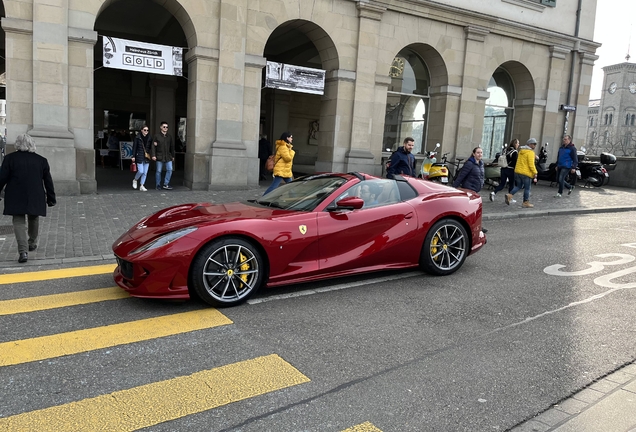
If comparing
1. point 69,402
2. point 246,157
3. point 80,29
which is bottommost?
point 69,402

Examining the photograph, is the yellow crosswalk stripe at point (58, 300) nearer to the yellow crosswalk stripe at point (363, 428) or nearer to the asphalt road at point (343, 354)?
the asphalt road at point (343, 354)

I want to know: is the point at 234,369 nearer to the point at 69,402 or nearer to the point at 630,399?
the point at 69,402

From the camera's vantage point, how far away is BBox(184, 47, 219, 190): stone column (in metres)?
13.9

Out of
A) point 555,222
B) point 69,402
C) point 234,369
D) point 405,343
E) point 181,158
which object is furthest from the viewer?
point 181,158

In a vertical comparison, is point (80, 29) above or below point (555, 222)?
above

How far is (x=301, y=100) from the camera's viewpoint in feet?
84.2

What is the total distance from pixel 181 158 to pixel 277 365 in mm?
20250

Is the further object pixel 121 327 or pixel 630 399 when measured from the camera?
pixel 121 327

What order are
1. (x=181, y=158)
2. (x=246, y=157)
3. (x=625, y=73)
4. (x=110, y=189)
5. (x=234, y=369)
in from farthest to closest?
(x=625, y=73) → (x=181, y=158) → (x=246, y=157) → (x=110, y=189) → (x=234, y=369)

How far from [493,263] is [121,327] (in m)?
5.23

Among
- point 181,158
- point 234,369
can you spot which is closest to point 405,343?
point 234,369

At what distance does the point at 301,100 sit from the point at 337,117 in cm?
971

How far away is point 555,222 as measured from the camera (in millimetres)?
11812

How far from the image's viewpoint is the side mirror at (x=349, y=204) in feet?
18.3
